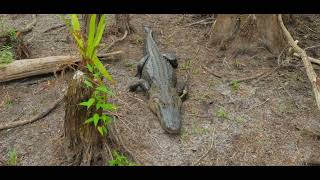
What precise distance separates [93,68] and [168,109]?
4.89 ft

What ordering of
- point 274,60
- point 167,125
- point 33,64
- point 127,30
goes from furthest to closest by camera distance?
point 127,30
point 274,60
point 33,64
point 167,125

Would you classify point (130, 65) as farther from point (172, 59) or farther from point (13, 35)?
point (13, 35)

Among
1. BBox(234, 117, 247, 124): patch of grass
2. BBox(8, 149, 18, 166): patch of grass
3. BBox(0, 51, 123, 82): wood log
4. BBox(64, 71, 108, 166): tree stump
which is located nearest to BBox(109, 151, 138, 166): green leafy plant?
BBox(64, 71, 108, 166): tree stump

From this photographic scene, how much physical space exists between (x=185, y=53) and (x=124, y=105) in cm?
165

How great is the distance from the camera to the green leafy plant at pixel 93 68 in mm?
4250

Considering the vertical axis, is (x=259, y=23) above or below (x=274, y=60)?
above

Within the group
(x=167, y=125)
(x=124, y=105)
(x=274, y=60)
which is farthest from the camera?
(x=274, y=60)

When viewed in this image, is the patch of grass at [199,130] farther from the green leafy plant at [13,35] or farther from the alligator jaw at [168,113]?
the green leafy plant at [13,35]

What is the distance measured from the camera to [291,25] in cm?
759

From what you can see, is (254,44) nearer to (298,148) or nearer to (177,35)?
(177,35)

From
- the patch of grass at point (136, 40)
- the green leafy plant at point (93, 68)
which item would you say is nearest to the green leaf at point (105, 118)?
the green leafy plant at point (93, 68)

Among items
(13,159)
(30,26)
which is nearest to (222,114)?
(13,159)

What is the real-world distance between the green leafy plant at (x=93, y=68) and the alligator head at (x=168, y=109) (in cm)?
91

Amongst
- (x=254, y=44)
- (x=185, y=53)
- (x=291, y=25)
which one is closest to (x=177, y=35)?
(x=185, y=53)
